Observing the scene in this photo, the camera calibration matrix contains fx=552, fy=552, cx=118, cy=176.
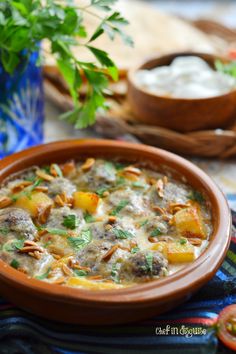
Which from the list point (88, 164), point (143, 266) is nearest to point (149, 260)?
point (143, 266)

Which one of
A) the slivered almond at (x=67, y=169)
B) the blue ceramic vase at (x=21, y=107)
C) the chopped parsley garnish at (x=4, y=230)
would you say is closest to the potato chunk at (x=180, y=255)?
the chopped parsley garnish at (x=4, y=230)

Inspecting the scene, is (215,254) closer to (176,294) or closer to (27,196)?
(176,294)

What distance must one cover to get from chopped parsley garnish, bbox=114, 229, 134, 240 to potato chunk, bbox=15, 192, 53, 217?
295 millimetres

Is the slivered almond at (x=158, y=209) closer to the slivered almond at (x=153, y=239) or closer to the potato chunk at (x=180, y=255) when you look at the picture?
the slivered almond at (x=153, y=239)

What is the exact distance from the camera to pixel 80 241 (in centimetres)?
187

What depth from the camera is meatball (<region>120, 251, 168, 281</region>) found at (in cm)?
170

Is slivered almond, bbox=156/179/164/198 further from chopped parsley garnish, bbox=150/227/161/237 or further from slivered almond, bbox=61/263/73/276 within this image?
Answer: slivered almond, bbox=61/263/73/276

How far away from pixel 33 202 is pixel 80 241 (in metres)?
0.27

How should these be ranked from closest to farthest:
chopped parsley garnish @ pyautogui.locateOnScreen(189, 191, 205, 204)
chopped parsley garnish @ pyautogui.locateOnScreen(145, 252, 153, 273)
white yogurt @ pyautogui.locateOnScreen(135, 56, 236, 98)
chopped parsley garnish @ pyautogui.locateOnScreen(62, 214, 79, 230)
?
chopped parsley garnish @ pyautogui.locateOnScreen(145, 252, 153, 273), chopped parsley garnish @ pyautogui.locateOnScreen(62, 214, 79, 230), chopped parsley garnish @ pyautogui.locateOnScreen(189, 191, 205, 204), white yogurt @ pyautogui.locateOnScreen(135, 56, 236, 98)

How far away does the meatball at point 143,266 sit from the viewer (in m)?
1.70

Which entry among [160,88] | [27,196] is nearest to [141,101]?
[160,88]

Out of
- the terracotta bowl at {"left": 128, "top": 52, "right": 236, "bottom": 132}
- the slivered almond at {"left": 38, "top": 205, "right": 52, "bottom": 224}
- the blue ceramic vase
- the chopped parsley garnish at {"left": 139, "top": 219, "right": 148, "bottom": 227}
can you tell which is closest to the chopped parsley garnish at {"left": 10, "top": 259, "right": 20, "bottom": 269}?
the slivered almond at {"left": 38, "top": 205, "right": 52, "bottom": 224}

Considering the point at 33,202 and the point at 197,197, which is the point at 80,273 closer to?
the point at 33,202

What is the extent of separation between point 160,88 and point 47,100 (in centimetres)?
77
